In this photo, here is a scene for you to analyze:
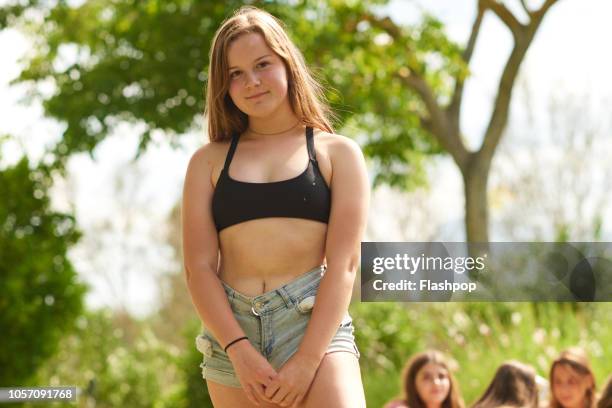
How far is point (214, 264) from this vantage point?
191 centimetres

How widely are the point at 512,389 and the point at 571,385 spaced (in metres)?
0.27

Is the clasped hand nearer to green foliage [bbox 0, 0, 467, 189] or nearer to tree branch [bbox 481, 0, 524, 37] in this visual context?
green foliage [bbox 0, 0, 467, 189]

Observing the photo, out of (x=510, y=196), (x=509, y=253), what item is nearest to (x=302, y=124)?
(x=509, y=253)

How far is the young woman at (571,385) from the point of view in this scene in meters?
4.40

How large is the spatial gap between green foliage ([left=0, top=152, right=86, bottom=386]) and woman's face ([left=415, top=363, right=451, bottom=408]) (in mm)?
3789

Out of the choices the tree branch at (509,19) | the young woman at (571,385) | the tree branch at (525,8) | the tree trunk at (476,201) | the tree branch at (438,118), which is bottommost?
the young woman at (571,385)

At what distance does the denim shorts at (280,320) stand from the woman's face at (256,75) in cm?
36

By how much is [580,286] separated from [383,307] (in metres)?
1.56

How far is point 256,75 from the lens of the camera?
1912 millimetres

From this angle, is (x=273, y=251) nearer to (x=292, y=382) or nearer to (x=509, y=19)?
(x=292, y=382)

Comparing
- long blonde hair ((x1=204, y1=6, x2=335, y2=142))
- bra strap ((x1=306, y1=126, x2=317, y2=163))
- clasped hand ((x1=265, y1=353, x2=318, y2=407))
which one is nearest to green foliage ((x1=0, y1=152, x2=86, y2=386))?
long blonde hair ((x1=204, y1=6, x2=335, y2=142))

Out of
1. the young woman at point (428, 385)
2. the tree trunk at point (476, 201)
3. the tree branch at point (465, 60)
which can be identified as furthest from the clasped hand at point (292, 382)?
the tree branch at point (465, 60)

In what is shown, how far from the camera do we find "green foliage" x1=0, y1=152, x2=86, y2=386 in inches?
288

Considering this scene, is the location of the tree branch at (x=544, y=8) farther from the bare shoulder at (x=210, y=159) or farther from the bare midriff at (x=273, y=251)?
the bare midriff at (x=273, y=251)
